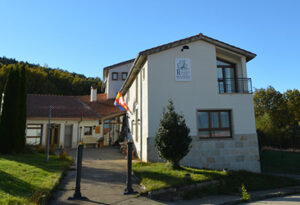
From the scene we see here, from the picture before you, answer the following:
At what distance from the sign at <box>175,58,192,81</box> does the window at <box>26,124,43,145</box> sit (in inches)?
503

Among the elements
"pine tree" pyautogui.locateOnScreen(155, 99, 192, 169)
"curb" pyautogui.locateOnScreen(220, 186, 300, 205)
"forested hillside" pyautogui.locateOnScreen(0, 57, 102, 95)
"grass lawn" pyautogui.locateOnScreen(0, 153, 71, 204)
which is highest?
"forested hillside" pyautogui.locateOnScreen(0, 57, 102, 95)

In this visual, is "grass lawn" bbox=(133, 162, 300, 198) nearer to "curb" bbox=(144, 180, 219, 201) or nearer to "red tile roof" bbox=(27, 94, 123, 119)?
"curb" bbox=(144, 180, 219, 201)

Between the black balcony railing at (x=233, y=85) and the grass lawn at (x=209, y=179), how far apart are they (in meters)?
5.01

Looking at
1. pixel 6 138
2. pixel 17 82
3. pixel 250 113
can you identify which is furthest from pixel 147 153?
pixel 17 82

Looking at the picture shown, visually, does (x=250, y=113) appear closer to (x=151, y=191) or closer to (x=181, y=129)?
(x=181, y=129)

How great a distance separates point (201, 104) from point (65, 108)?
45.4 ft

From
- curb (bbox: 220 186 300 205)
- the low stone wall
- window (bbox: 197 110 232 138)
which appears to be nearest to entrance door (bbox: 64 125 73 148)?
the low stone wall

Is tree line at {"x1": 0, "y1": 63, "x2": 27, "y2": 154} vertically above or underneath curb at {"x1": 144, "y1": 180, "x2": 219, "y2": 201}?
above

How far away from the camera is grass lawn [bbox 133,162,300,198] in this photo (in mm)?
6426

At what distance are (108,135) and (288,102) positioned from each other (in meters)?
26.9

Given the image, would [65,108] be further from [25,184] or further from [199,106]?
[25,184]

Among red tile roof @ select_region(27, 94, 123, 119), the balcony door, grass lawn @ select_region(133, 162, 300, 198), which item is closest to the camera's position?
grass lawn @ select_region(133, 162, 300, 198)

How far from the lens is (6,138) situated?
1128cm

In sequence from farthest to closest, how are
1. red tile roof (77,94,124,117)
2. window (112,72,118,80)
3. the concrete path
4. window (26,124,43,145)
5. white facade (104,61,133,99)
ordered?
window (112,72,118,80)
white facade (104,61,133,99)
red tile roof (77,94,124,117)
window (26,124,43,145)
the concrete path
